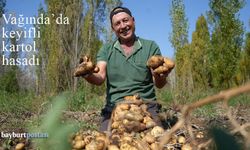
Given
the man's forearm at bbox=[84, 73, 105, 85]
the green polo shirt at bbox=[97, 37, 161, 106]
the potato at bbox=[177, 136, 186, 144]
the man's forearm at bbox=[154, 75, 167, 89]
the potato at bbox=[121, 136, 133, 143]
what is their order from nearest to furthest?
the potato at bbox=[121, 136, 133, 143] < the potato at bbox=[177, 136, 186, 144] < the man's forearm at bbox=[154, 75, 167, 89] < the man's forearm at bbox=[84, 73, 105, 85] < the green polo shirt at bbox=[97, 37, 161, 106]

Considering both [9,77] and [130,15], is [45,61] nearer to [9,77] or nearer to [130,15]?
[9,77]

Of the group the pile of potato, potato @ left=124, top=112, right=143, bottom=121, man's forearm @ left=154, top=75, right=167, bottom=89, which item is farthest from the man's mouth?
potato @ left=124, top=112, right=143, bottom=121

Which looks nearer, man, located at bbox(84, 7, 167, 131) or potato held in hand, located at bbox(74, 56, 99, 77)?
potato held in hand, located at bbox(74, 56, 99, 77)

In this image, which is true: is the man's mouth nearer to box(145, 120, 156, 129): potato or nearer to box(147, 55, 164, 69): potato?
box(147, 55, 164, 69): potato

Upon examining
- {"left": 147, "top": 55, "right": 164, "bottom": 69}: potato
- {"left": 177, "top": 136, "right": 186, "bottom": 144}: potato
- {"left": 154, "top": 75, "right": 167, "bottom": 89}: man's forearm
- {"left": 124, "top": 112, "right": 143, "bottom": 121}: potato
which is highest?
{"left": 147, "top": 55, "right": 164, "bottom": 69}: potato

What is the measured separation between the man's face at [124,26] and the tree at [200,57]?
12978 millimetres

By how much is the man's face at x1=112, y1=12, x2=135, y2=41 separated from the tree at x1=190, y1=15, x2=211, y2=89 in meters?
13.0

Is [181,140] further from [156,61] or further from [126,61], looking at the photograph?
[126,61]

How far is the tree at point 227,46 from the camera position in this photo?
1512 centimetres

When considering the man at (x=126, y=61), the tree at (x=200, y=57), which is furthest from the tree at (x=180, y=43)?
the man at (x=126, y=61)

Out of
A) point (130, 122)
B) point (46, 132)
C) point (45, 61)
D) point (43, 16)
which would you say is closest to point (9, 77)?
point (45, 61)

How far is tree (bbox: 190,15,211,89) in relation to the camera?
17.0 meters

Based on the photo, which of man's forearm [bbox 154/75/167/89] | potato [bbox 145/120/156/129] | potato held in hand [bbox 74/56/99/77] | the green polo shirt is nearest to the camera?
potato [bbox 145/120/156/129]

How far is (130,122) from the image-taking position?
1872mm
